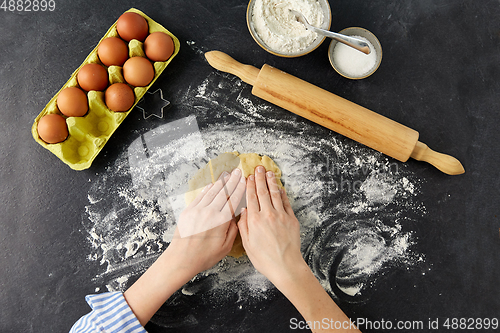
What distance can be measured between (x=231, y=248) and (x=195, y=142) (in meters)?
0.49

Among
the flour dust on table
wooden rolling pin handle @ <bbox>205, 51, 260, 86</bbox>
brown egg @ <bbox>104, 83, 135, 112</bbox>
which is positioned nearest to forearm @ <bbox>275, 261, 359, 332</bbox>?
the flour dust on table

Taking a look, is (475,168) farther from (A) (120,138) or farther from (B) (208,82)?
(A) (120,138)

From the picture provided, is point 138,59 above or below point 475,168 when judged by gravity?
above

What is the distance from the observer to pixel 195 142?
133 cm

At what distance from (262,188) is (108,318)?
772 millimetres

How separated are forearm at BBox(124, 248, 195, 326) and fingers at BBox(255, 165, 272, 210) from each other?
0.40 m

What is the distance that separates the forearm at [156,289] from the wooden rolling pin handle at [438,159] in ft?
3.40

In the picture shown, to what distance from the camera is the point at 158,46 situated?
1186mm

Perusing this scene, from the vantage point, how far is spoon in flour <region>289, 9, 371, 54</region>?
3.68 ft

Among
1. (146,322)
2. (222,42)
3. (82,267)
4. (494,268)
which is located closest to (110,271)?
(82,267)

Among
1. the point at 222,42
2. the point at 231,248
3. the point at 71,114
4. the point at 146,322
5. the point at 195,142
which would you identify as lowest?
the point at 146,322

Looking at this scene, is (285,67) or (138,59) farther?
(285,67)

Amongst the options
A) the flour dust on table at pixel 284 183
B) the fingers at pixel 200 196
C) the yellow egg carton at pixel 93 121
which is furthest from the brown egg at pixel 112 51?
the fingers at pixel 200 196

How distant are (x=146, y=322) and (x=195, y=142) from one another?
0.76 metres
